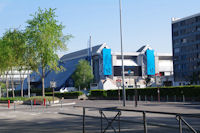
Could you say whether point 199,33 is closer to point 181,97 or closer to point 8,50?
point 181,97

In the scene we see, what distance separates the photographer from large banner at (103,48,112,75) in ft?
350

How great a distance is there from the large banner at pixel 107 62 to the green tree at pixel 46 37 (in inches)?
2492

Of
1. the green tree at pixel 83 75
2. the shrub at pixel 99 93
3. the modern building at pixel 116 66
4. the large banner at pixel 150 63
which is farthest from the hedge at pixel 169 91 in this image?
the large banner at pixel 150 63

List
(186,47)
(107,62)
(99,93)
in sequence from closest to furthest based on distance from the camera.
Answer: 1. (99,93)
2. (186,47)
3. (107,62)

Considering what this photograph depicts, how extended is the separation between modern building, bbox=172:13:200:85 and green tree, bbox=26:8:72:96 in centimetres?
5705

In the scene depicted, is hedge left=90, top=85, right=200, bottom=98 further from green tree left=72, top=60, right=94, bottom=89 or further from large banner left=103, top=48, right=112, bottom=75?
large banner left=103, top=48, right=112, bottom=75

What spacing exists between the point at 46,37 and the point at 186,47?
207 ft

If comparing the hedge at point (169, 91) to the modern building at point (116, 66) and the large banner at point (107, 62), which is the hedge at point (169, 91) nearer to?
the large banner at point (107, 62)

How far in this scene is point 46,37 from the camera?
137ft

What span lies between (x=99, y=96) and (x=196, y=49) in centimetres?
4588

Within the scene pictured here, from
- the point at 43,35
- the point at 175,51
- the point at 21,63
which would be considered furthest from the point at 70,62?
the point at 43,35

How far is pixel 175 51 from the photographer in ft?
325

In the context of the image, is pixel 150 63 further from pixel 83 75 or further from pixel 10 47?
pixel 10 47

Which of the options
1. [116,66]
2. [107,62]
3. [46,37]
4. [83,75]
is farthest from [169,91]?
[116,66]
